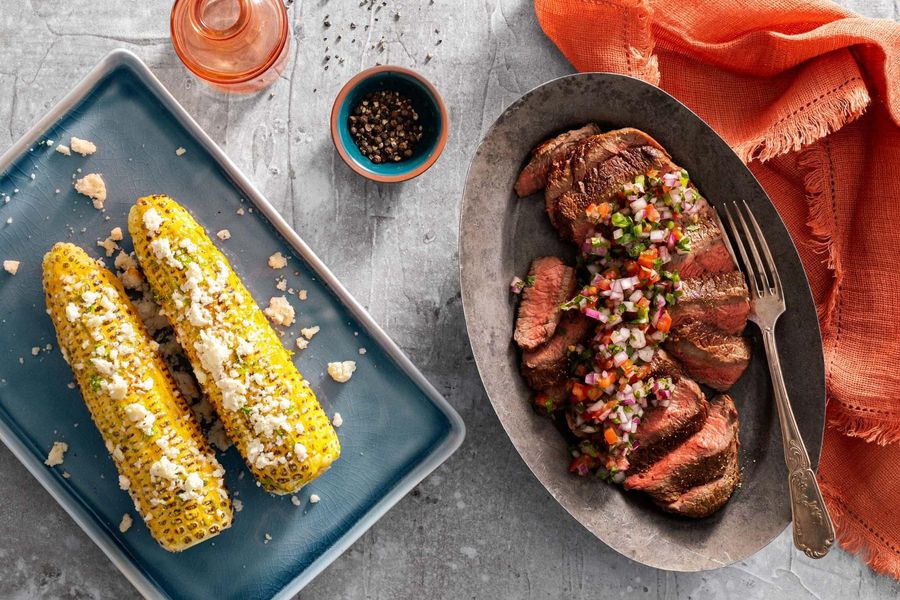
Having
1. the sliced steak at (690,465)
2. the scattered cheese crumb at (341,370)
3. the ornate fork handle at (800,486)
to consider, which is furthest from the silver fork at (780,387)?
the scattered cheese crumb at (341,370)

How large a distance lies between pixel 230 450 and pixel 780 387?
2.34m

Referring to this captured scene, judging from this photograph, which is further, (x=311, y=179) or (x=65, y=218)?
(x=311, y=179)

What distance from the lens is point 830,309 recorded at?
3.25 m

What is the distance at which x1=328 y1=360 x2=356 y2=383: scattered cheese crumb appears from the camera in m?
3.12

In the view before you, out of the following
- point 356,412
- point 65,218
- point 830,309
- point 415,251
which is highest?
point 65,218

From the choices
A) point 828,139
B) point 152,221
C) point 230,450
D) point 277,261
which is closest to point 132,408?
point 230,450

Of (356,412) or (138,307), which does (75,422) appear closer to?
(138,307)

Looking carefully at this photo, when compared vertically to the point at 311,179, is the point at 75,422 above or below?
below

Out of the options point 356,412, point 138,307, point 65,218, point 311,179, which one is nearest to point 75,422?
point 138,307

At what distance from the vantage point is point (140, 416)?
2.72 meters

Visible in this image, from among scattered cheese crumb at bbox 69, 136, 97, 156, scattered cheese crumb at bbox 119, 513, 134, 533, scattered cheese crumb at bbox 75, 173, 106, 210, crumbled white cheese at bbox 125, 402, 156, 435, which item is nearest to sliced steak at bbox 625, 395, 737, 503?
crumbled white cheese at bbox 125, 402, 156, 435

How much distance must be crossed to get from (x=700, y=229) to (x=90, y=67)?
279 cm

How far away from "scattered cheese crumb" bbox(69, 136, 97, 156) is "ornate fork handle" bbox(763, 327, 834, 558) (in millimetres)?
2973

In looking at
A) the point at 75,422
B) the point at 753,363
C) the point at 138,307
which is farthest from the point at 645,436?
the point at 75,422
